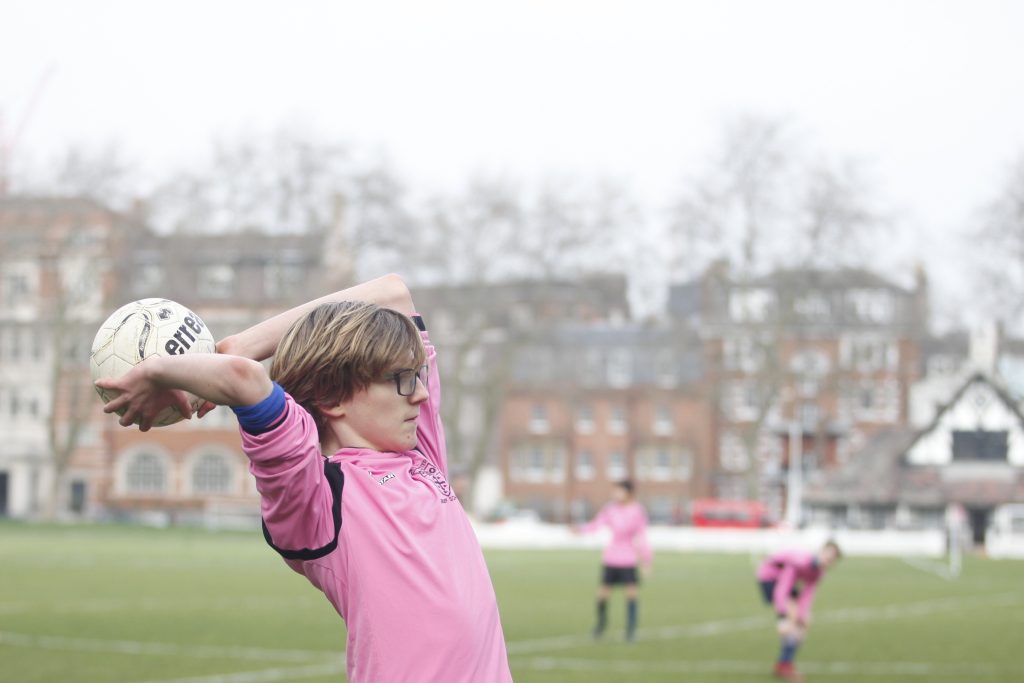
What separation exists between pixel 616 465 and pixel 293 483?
88.3 meters

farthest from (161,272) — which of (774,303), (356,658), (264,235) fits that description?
(356,658)

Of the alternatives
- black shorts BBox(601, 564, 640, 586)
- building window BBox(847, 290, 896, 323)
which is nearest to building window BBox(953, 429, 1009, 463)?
building window BBox(847, 290, 896, 323)

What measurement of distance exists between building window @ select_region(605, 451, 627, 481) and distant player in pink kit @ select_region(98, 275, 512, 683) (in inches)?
3416

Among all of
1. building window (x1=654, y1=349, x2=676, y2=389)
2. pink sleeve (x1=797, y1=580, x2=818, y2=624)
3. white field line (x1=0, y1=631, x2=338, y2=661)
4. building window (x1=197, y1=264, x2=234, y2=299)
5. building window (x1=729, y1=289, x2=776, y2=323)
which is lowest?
white field line (x1=0, y1=631, x2=338, y2=661)

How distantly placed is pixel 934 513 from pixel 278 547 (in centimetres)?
6249

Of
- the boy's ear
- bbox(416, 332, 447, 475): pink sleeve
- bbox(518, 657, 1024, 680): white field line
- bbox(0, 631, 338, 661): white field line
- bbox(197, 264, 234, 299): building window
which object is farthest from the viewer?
bbox(197, 264, 234, 299): building window

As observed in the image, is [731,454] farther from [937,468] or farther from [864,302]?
[937,468]

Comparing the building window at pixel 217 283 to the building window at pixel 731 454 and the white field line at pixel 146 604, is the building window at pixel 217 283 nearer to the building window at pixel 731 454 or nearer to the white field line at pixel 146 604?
the building window at pixel 731 454

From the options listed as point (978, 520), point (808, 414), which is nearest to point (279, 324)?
point (978, 520)

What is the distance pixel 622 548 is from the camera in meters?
18.6

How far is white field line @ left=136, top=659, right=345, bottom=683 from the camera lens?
12641mm

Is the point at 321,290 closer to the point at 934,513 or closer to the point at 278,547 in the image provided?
the point at 934,513

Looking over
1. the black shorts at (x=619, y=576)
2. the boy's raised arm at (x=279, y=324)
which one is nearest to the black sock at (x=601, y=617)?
the black shorts at (x=619, y=576)

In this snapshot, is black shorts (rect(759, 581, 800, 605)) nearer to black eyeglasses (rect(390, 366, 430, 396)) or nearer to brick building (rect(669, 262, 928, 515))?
black eyeglasses (rect(390, 366, 430, 396))
